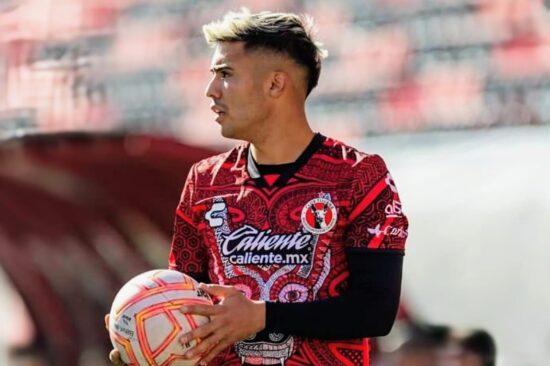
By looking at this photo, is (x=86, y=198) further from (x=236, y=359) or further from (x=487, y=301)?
(x=236, y=359)

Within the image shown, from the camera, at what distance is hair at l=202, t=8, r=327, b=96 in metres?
3.07

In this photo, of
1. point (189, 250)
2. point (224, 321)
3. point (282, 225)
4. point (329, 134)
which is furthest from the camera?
point (329, 134)

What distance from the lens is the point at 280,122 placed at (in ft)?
10.2

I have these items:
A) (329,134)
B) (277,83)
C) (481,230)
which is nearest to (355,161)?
(277,83)

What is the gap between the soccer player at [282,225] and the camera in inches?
114

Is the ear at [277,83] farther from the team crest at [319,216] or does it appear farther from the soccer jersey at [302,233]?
the team crest at [319,216]

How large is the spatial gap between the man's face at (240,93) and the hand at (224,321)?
1.36 feet

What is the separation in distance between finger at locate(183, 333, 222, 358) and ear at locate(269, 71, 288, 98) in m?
0.60

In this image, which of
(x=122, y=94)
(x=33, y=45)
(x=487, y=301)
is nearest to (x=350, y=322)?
(x=487, y=301)

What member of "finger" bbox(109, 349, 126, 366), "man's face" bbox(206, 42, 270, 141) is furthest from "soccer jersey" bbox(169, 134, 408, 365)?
"finger" bbox(109, 349, 126, 366)

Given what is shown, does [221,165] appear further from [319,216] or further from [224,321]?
[224,321]

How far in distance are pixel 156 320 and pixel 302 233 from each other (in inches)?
14.8

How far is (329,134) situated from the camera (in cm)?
465

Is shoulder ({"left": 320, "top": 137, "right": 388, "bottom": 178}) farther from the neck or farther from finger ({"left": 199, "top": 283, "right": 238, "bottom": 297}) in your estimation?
finger ({"left": 199, "top": 283, "right": 238, "bottom": 297})
